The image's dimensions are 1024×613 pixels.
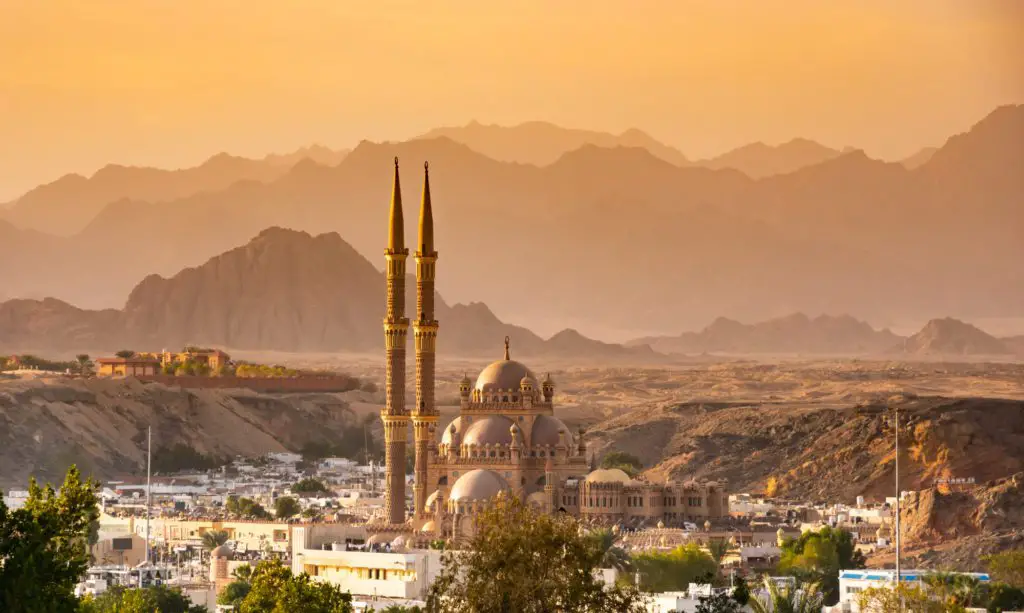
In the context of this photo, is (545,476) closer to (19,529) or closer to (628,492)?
(628,492)

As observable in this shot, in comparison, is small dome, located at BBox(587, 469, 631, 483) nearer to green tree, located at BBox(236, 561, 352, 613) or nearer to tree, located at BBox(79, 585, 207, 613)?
Answer: tree, located at BBox(79, 585, 207, 613)

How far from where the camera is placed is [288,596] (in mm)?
77750

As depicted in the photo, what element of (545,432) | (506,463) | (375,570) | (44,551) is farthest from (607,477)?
(44,551)

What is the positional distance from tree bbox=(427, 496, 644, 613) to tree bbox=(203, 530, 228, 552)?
8779 cm

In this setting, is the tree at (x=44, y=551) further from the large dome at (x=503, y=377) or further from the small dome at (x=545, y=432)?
the large dome at (x=503, y=377)

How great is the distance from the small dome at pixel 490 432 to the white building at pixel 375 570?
27598 mm

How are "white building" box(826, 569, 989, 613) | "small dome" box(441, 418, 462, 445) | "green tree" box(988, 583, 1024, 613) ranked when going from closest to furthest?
1. "white building" box(826, 569, 989, 613)
2. "green tree" box(988, 583, 1024, 613)
3. "small dome" box(441, 418, 462, 445)

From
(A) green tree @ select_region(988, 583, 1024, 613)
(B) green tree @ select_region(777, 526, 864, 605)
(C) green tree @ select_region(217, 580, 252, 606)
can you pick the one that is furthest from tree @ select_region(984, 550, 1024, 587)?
(C) green tree @ select_region(217, 580, 252, 606)

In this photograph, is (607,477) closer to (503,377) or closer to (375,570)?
(503,377)

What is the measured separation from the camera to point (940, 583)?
97.2 meters

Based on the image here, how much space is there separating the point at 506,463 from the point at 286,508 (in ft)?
105

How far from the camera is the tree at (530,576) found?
61281mm

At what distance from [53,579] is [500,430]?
86436 mm

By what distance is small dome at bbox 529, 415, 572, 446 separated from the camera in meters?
146
